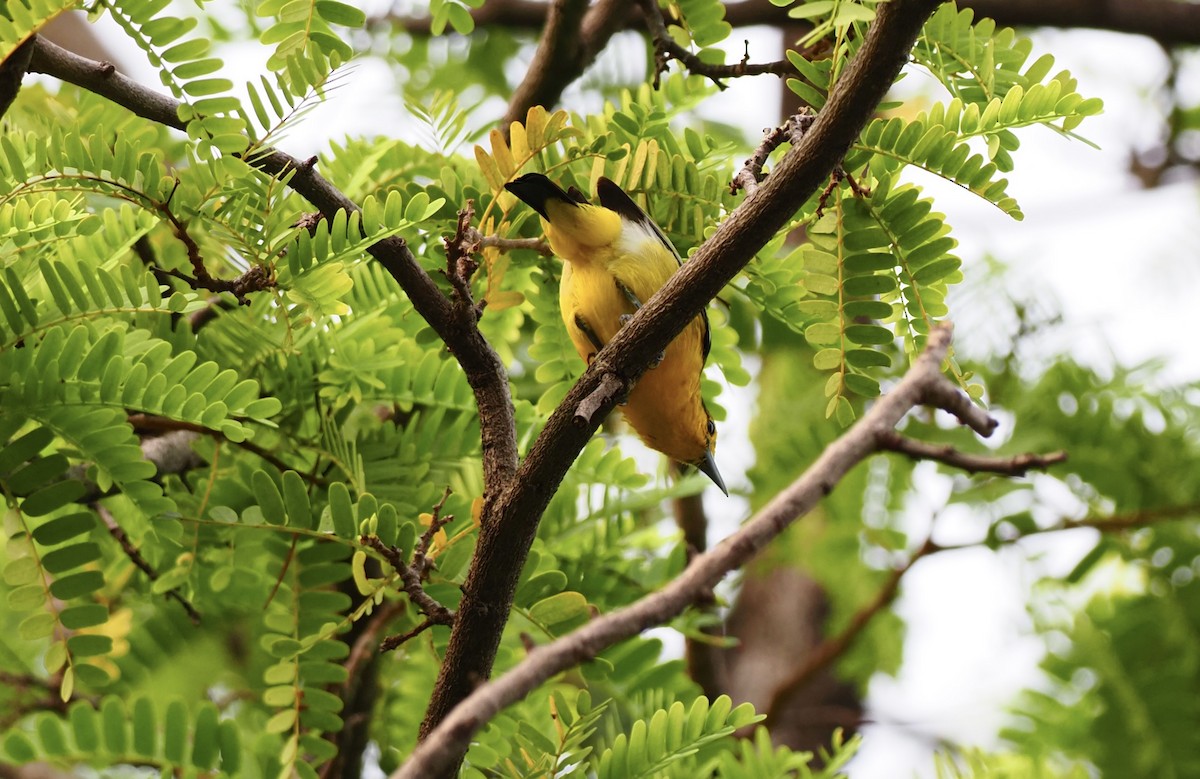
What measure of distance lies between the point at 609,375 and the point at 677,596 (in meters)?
0.47

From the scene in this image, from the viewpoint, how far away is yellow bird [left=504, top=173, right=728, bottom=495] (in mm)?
1844

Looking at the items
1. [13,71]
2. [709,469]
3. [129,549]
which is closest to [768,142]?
[13,71]

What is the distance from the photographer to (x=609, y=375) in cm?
134

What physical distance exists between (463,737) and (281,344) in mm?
975

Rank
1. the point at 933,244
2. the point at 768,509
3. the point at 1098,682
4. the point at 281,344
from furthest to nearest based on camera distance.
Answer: the point at 1098,682
the point at 281,344
the point at 933,244
the point at 768,509

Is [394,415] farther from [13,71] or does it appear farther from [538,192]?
[13,71]

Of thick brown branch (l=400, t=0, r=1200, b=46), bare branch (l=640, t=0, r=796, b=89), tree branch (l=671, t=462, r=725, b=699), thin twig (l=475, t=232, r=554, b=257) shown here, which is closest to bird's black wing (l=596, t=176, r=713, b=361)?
thin twig (l=475, t=232, r=554, b=257)

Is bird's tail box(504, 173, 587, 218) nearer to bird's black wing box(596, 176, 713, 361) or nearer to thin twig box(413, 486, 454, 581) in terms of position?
bird's black wing box(596, 176, 713, 361)

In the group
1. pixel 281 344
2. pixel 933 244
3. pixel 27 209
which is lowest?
pixel 281 344

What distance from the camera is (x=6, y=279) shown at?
141 centimetres

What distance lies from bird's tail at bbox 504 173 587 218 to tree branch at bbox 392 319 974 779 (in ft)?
2.38

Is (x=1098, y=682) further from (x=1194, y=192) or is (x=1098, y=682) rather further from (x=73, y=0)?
(x=1194, y=192)

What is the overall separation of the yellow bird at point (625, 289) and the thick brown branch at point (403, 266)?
0.41 m

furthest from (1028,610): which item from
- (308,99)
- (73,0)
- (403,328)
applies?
(73,0)
